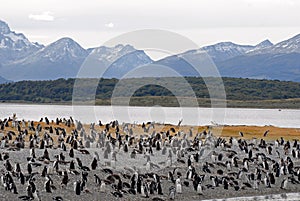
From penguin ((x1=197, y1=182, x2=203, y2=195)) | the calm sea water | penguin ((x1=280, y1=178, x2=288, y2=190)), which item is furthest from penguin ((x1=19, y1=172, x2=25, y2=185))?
the calm sea water

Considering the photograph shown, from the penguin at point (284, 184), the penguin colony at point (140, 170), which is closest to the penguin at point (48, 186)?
the penguin colony at point (140, 170)

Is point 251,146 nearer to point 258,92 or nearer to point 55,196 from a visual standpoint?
point 55,196

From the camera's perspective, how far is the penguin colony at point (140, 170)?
73.4 ft

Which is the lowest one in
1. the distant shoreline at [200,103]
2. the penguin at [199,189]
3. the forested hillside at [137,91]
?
the penguin at [199,189]

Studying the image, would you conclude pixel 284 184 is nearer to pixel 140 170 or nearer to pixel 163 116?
pixel 140 170

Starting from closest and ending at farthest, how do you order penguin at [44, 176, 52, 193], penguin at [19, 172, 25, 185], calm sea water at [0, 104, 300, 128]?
penguin at [44, 176, 52, 193] → penguin at [19, 172, 25, 185] → calm sea water at [0, 104, 300, 128]

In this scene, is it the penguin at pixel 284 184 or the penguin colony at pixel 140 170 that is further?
the penguin at pixel 284 184

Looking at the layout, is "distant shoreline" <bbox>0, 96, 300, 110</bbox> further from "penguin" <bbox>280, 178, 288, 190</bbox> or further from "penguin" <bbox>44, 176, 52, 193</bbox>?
"penguin" <bbox>44, 176, 52, 193</bbox>

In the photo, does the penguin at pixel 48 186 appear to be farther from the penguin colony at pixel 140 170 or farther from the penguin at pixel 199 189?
the penguin at pixel 199 189

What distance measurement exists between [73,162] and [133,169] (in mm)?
2647

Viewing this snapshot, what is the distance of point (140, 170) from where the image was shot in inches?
1054

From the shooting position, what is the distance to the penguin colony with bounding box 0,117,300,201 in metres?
22.4

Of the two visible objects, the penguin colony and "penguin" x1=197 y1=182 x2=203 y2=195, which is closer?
the penguin colony

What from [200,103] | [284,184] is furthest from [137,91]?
[284,184]
